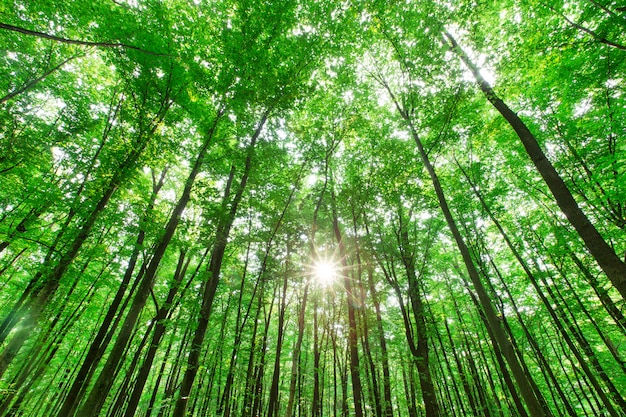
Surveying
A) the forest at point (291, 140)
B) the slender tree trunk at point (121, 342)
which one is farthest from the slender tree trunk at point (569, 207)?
the slender tree trunk at point (121, 342)

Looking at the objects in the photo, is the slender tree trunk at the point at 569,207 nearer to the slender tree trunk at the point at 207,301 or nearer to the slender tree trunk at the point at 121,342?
the slender tree trunk at the point at 207,301

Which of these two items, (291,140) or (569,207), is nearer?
(569,207)

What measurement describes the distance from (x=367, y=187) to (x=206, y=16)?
8.92 metres

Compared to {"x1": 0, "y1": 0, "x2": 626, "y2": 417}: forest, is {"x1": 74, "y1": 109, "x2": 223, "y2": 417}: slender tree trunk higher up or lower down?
lower down

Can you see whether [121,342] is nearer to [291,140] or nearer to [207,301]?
[207,301]

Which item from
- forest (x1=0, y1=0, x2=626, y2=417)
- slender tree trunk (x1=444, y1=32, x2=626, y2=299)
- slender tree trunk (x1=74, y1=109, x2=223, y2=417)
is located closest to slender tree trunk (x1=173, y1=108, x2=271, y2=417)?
forest (x1=0, y1=0, x2=626, y2=417)

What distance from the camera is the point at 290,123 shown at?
38.0 ft

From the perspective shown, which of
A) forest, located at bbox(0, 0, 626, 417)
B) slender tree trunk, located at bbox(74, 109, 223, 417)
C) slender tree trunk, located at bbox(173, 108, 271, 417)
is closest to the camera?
slender tree trunk, located at bbox(74, 109, 223, 417)

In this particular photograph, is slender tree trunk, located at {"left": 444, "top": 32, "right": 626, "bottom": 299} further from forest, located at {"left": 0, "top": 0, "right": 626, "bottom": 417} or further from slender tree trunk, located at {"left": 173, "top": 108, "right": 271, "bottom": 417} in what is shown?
slender tree trunk, located at {"left": 173, "top": 108, "right": 271, "bottom": 417}

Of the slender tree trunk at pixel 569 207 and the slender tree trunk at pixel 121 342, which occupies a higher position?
the slender tree trunk at pixel 569 207

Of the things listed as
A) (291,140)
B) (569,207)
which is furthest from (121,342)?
(569,207)

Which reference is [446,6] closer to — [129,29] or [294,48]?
[294,48]

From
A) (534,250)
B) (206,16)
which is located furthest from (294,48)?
(534,250)

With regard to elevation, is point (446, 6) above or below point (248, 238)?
above
